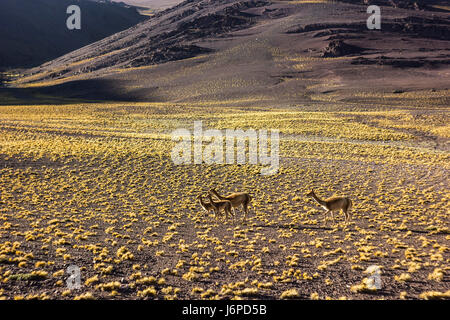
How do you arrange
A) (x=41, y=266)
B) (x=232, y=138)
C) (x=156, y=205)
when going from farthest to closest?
(x=232, y=138) < (x=156, y=205) < (x=41, y=266)

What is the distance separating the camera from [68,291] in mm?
9930

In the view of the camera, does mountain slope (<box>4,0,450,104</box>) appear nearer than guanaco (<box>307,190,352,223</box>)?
No

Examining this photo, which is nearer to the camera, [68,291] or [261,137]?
[68,291]

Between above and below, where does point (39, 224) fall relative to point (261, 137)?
below

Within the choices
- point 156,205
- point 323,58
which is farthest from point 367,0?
point 156,205

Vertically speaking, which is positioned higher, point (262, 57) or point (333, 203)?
point (262, 57)

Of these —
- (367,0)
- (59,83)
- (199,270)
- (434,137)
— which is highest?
(367,0)

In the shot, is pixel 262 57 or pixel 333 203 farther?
pixel 262 57

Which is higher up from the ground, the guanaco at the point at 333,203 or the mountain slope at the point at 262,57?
the mountain slope at the point at 262,57

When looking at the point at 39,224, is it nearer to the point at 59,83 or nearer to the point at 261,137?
the point at 261,137

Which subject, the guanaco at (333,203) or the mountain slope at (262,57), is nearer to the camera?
the guanaco at (333,203)

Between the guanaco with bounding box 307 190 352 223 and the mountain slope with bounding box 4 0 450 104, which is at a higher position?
the mountain slope with bounding box 4 0 450 104
